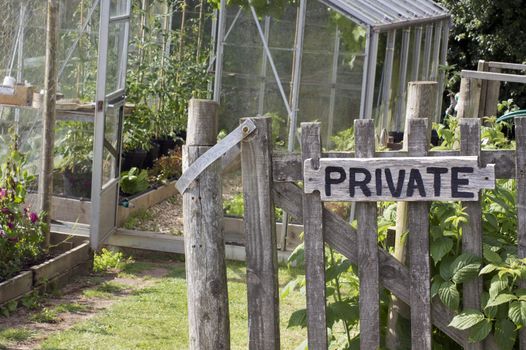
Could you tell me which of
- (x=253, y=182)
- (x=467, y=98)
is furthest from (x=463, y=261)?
(x=467, y=98)

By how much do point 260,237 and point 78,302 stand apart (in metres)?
3.54

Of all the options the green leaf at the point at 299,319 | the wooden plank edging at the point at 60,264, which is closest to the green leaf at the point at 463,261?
the green leaf at the point at 299,319

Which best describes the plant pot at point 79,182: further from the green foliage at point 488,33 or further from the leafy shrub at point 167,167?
the green foliage at point 488,33

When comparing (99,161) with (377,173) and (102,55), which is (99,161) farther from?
(377,173)

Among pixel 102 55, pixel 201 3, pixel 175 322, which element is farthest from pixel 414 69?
pixel 175 322

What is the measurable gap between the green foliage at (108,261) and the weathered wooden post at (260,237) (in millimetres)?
4373

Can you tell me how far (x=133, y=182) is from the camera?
9539 millimetres

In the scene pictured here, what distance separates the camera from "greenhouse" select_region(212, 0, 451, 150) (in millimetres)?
8617

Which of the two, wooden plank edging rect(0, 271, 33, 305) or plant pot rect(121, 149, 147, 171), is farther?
plant pot rect(121, 149, 147, 171)

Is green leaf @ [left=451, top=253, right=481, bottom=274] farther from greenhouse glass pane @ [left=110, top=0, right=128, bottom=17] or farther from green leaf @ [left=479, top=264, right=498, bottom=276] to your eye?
greenhouse glass pane @ [left=110, top=0, right=128, bottom=17]

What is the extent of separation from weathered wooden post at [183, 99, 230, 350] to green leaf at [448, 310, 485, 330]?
33.9 inches

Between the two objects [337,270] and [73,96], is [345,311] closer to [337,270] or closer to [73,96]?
[337,270]

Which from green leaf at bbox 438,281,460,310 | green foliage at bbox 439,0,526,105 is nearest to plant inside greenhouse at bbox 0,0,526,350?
green leaf at bbox 438,281,460,310

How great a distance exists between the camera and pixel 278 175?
11.3ft
